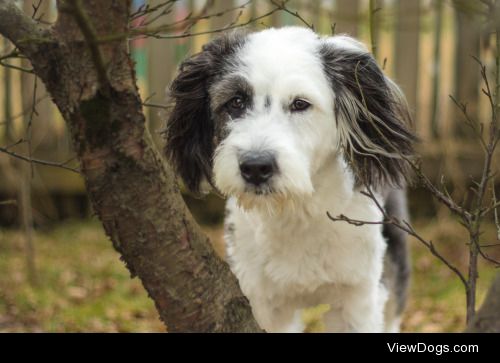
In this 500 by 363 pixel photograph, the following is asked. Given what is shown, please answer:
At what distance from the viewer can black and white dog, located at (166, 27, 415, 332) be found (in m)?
3.09

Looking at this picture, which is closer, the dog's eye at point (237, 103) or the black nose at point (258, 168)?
the black nose at point (258, 168)

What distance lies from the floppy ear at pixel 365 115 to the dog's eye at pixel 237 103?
0.39 meters

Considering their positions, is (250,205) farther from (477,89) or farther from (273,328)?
(477,89)

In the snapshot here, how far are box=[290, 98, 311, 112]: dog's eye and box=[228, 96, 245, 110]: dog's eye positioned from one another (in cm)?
21

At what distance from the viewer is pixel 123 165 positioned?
91.7 inches

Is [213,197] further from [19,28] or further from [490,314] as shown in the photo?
[490,314]

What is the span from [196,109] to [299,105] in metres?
0.55

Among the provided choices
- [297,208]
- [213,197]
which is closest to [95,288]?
[213,197]

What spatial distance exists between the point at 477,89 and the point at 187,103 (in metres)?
4.30

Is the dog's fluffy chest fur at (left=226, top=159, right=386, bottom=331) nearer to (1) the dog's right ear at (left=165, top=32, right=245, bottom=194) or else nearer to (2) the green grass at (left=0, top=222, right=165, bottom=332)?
(1) the dog's right ear at (left=165, top=32, right=245, bottom=194)

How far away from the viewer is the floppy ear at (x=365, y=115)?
3.38 metres
